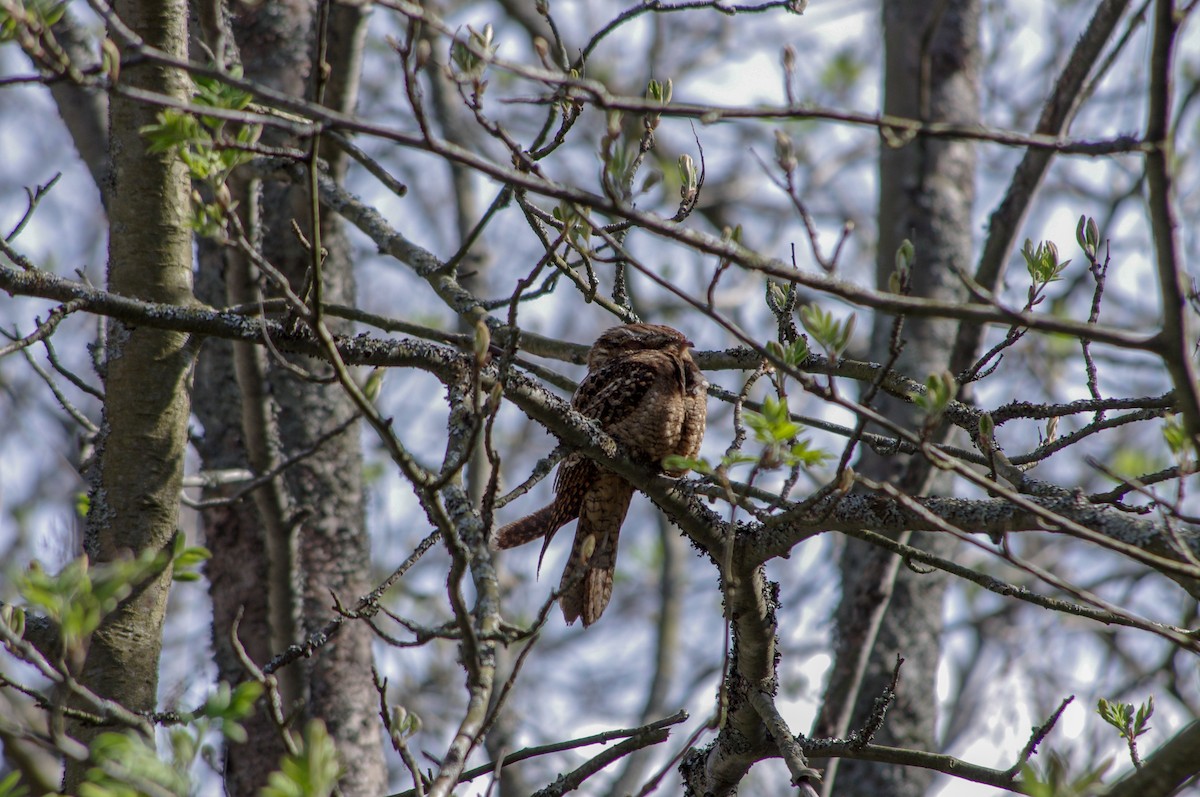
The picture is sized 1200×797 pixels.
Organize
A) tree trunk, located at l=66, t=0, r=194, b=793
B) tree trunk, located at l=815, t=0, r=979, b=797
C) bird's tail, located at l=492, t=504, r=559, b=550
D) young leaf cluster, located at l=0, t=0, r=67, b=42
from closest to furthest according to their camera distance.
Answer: young leaf cluster, located at l=0, t=0, r=67, b=42
tree trunk, located at l=66, t=0, r=194, b=793
bird's tail, located at l=492, t=504, r=559, b=550
tree trunk, located at l=815, t=0, r=979, b=797

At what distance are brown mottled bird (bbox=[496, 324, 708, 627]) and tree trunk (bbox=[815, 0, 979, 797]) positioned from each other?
137 cm

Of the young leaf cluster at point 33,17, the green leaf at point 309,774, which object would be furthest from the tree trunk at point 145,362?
the green leaf at point 309,774

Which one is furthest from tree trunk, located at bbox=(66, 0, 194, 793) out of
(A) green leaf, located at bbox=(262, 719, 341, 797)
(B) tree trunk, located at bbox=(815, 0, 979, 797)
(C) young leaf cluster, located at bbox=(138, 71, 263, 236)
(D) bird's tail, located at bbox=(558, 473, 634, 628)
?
(B) tree trunk, located at bbox=(815, 0, 979, 797)

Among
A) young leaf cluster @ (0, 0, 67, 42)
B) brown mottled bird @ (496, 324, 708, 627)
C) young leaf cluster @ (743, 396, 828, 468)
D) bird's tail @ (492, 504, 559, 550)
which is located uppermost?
brown mottled bird @ (496, 324, 708, 627)

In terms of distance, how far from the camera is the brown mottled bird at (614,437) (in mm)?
3840

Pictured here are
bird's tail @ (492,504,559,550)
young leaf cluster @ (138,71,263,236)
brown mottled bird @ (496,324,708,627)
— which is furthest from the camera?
brown mottled bird @ (496,324,708,627)

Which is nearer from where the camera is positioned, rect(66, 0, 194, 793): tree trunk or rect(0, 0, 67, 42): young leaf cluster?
rect(0, 0, 67, 42): young leaf cluster

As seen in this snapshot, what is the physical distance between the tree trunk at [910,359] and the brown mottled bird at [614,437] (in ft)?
4.48

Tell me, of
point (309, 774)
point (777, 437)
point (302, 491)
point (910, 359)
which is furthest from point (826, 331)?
point (910, 359)

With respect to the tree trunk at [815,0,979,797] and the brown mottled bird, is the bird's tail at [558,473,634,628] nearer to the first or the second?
the brown mottled bird

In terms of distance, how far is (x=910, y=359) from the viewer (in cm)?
589

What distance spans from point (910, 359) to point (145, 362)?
4151 mm

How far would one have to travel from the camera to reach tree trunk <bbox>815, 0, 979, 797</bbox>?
15.8ft

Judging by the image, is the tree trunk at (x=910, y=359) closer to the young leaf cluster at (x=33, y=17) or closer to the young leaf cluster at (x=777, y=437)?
the young leaf cluster at (x=777, y=437)
